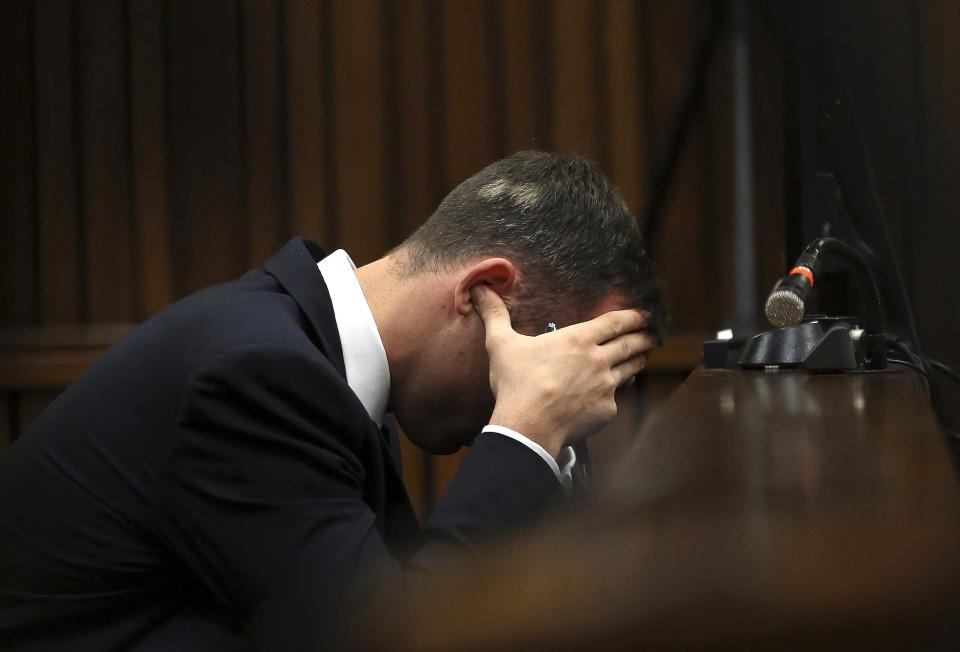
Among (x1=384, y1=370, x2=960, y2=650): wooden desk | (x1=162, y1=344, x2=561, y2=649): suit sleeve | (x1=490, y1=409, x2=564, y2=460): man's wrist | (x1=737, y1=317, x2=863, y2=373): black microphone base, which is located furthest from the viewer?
(x1=737, y1=317, x2=863, y2=373): black microphone base

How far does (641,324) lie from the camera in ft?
3.90

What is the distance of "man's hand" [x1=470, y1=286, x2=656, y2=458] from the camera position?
1.01 meters

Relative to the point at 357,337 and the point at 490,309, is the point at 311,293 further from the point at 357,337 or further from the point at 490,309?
the point at 490,309

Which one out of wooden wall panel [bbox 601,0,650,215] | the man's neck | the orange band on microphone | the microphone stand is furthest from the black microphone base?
wooden wall panel [bbox 601,0,650,215]

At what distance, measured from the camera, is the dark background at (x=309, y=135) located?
7.75 ft

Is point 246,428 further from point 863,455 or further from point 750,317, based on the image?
point 750,317

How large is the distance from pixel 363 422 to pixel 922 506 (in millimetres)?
611

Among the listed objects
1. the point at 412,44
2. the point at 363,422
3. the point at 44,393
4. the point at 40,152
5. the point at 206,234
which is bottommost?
the point at 44,393

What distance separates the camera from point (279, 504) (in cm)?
81

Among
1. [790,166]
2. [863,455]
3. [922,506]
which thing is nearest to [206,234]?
[790,166]

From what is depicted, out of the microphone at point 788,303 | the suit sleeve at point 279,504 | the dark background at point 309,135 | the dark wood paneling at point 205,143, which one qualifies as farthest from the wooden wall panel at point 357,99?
the suit sleeve at point 279,504

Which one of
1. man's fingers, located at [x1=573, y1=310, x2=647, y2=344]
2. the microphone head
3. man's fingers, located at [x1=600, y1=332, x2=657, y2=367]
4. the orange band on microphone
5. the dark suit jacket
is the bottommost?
the dark suit jacket

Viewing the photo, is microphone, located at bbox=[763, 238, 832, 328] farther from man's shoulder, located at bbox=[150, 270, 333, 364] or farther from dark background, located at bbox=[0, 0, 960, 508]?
dark background, located at bbox=[0, 0, 960, 508]

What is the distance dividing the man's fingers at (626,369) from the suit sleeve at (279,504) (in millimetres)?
293
